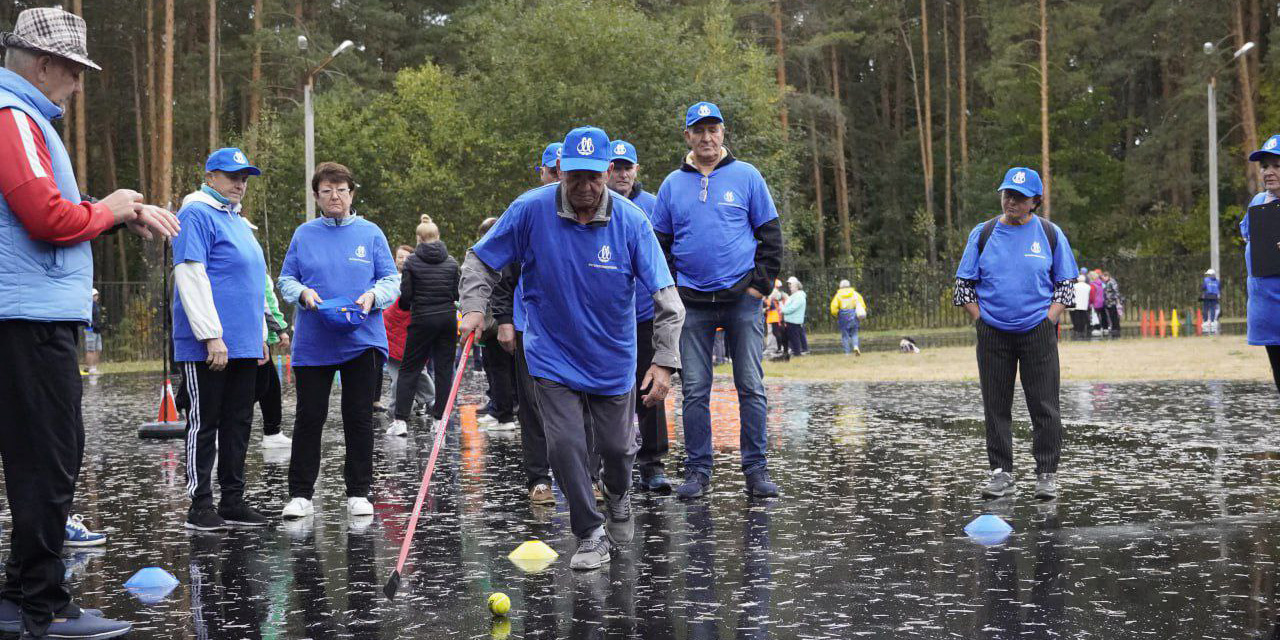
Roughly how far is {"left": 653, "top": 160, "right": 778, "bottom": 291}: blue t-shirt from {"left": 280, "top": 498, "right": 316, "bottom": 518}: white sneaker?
2.58 meters

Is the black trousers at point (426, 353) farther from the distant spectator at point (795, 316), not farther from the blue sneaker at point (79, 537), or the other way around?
the distant spectator at point (795, 316)

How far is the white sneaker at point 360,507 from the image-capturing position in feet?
25.4

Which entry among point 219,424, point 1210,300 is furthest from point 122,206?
point 1210,300

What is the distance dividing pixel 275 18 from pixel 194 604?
42.5m

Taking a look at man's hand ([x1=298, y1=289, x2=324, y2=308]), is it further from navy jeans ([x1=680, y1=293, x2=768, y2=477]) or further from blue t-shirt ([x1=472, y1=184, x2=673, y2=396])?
navy jeans ([x1=680, y1=293, x2=768, y2=477])

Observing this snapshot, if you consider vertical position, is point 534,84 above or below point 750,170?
above

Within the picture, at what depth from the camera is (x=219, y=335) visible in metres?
7.24

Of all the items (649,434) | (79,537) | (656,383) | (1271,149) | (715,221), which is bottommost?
(79,537)

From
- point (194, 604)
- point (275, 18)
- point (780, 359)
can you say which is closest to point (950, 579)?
point (194, 604)

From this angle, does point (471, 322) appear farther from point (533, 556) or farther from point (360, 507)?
point (360, 507)

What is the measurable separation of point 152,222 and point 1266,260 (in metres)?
6.23

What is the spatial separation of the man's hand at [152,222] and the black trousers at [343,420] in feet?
8.81

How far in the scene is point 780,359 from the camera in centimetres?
2705

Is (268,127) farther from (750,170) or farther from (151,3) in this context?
(750,170)
